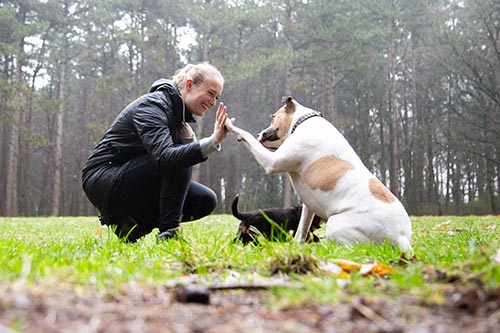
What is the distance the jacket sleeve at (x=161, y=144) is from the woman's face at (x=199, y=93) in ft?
1.40

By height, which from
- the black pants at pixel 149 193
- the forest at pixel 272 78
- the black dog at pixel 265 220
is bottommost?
the black dog at pixel 265 220

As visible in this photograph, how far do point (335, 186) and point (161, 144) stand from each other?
56.6 inches

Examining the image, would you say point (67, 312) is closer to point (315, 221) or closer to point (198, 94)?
point (198, 94)

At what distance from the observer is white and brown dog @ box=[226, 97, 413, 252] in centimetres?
344

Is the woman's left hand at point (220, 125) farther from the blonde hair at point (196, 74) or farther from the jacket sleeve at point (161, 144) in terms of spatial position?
the blonde hair at point (196, 74)

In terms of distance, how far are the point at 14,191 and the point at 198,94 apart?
774 inches

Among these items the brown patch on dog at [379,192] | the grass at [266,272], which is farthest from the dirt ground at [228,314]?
the brown patch on dog at [379,192]

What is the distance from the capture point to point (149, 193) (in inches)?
157

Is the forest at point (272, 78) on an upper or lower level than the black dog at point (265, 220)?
upper

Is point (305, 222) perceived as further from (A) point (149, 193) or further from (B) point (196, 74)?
(B) point (196, 74)

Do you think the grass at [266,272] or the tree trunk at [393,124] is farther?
the tree trunk at [393,124]

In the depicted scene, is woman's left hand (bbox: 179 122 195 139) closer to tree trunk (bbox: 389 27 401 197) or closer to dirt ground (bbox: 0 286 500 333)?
dirt ground (bbox: 0 286 500 333)

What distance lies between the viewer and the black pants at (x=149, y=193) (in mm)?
3770

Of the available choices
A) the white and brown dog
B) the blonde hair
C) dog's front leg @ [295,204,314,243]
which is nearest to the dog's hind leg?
the white and brown dog
